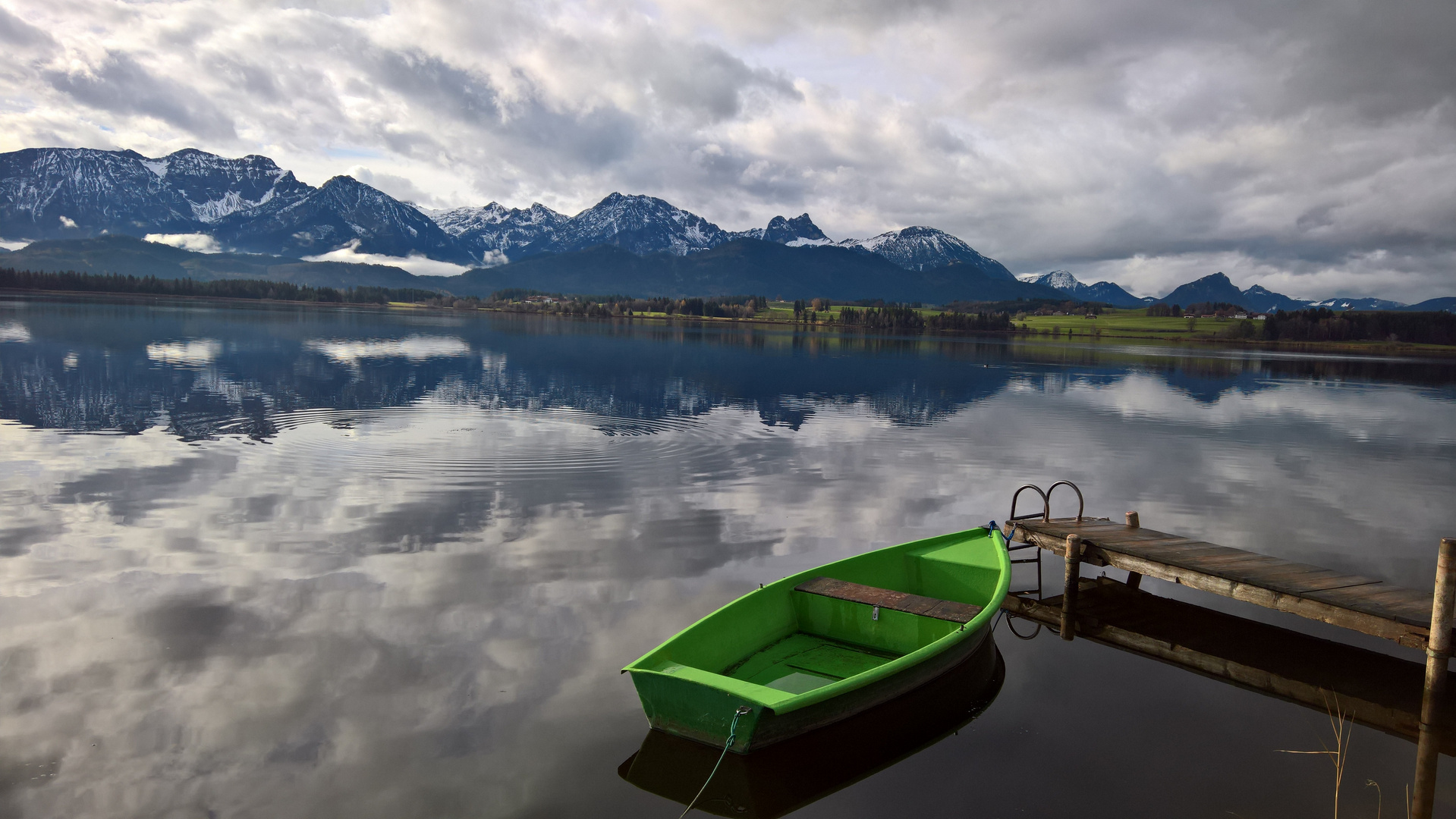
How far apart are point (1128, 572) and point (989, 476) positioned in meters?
9.94

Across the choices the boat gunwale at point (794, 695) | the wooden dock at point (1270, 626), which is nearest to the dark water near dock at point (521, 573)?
the wooden dock at point (1270, 626)

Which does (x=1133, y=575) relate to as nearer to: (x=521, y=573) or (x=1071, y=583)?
(x=1071, y=583)

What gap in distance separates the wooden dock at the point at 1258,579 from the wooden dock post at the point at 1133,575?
179mm

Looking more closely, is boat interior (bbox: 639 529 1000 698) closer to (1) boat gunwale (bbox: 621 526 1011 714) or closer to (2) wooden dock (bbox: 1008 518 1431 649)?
(1) boat gunwale (bbox: 621 526 1011 714)

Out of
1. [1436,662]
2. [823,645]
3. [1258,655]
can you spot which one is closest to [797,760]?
[823,645]

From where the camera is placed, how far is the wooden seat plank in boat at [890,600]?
12.1 m

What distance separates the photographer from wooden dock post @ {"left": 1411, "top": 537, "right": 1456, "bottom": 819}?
1086cm

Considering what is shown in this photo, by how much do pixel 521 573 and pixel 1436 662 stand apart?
16.3 m

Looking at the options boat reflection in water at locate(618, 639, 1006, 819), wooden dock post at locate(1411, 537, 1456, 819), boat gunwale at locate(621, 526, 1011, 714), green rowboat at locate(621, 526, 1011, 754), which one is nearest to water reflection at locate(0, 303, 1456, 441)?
green rowboat at locate(621, 526, 1011, 754)

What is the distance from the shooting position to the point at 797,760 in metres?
9.88

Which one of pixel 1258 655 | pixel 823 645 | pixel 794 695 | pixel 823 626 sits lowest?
pixel 1258 655

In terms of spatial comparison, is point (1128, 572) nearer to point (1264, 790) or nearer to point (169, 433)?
point (1264, 790)

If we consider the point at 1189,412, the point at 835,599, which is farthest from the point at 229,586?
the point at 1189,412

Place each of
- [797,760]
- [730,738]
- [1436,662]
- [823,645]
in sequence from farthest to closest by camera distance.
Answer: [823,645], [1436,662], [797,760], [730,738]
